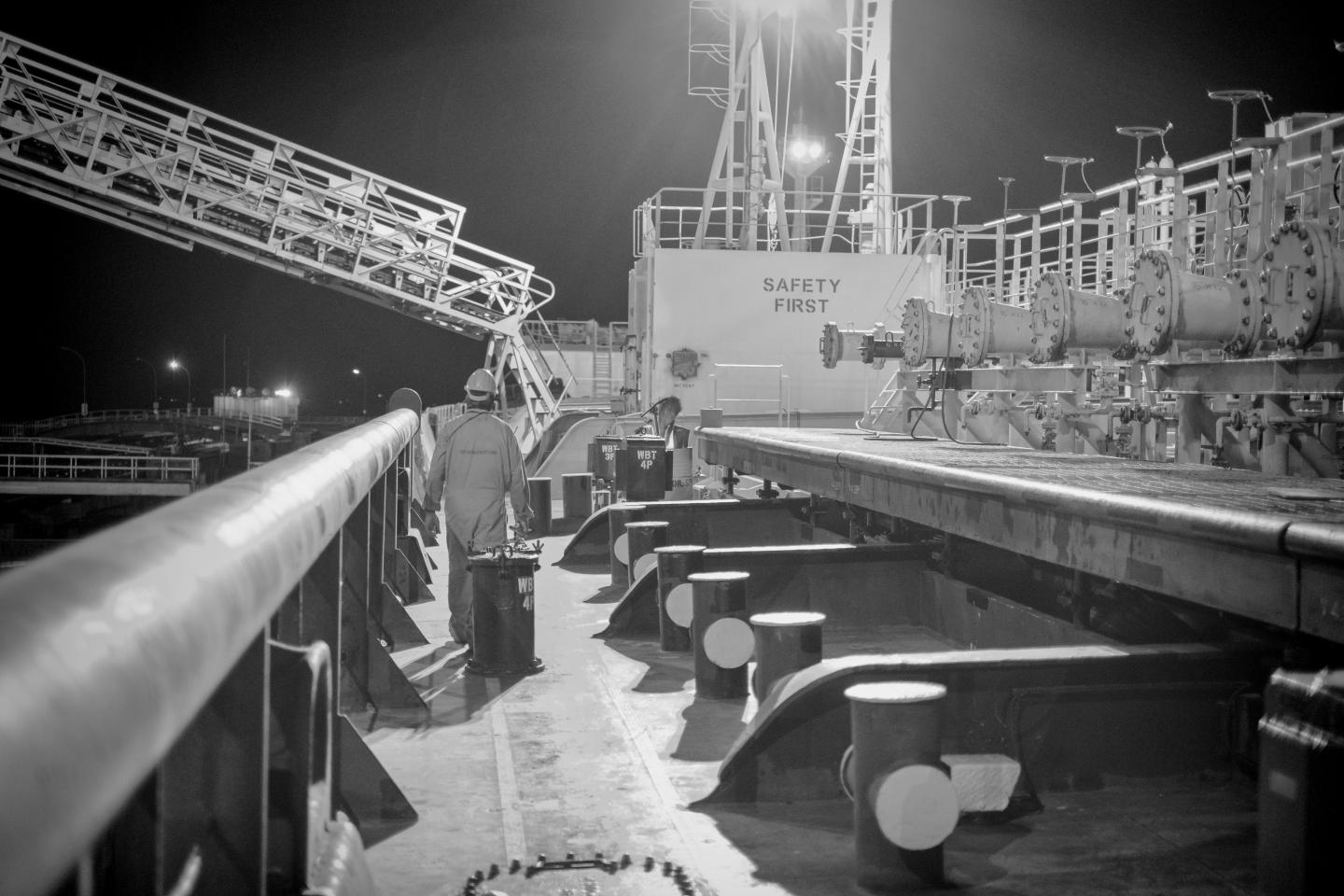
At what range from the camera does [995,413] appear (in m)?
12.2

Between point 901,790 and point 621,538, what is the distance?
6.71 meters

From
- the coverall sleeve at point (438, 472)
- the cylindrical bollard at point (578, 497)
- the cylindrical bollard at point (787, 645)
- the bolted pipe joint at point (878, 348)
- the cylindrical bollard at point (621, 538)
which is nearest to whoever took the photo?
the cylindrical bollard at point (787, 645)

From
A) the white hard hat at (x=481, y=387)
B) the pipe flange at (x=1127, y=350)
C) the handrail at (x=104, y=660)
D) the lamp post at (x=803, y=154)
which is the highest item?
the lamp post at (x=803, y=154)

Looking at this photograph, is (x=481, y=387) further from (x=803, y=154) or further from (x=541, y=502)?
(x=803, y=154)

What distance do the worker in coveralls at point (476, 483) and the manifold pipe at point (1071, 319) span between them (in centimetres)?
409

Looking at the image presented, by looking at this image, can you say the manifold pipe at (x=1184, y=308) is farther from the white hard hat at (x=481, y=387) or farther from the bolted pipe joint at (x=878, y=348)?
the bolted pipe joint at (x=878, y=348)

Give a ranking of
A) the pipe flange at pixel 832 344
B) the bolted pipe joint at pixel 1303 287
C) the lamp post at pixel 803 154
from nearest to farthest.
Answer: the bolted pipe joint at pixel 1303 287 → the pipe flange at pixel 832 344 → the lamp post at pixel 803 154

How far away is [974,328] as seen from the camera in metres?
10.8

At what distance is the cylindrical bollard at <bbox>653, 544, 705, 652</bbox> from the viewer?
782 cm

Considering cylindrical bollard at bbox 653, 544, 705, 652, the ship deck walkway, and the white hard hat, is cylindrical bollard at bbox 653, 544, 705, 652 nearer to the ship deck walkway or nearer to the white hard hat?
the ship deck walkway

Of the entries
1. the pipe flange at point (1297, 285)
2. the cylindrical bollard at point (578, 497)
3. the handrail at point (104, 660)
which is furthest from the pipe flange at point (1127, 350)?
the cylindrical bollard at point (578, 497)

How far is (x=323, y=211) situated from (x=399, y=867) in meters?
18.9

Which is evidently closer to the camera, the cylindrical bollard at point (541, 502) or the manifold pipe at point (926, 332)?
the manifold pipe at point (926, 332)

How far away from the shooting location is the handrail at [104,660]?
724mm
